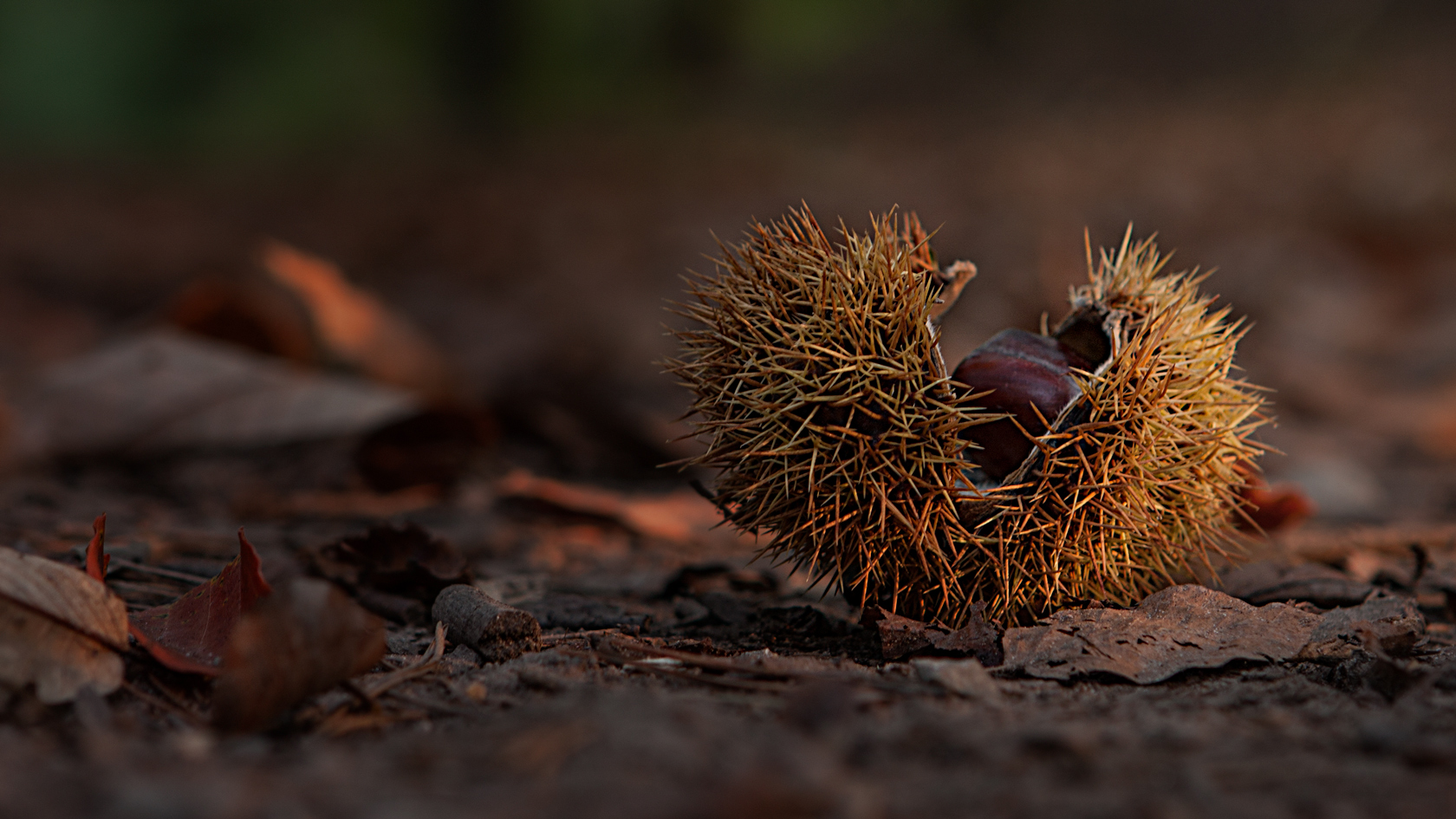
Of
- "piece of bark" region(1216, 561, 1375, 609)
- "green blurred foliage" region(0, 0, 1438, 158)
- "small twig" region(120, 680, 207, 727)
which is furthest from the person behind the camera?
"green blurred foliage" region(0, 0, 1438, 158)

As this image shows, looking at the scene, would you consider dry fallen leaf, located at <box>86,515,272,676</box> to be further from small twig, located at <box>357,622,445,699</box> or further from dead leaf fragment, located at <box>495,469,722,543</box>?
dead leaf fragment, located at <box>495,469,722,543</box>

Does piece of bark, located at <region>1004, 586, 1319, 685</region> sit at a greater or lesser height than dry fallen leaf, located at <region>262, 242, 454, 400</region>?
lesser

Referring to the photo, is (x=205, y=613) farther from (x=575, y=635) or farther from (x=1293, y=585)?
(x=1293, y=585)

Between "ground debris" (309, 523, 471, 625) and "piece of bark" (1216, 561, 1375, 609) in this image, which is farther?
"ground debris" (309, 523, 471, 625)

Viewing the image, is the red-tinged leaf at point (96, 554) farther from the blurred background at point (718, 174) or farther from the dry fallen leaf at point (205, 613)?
the blurred background at point (718, 174)

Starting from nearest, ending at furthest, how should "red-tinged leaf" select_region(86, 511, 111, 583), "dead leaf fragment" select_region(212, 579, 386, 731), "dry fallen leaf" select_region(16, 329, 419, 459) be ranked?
1. "dead leaf fragment" select_region(212, 579, 386, 731)
2. "red-tinged leaf" select_region(86, 511, 111, 583)
3. "dry fallen leaf" select_region(16, 329, 419, 459)

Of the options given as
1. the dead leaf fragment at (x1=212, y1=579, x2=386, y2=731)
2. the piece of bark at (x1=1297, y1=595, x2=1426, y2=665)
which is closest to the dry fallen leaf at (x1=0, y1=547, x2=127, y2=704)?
the dead leaf fragment at (x1=212, y1=579, x2=386, y2=731)

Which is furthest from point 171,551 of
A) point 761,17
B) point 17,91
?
point 17,91

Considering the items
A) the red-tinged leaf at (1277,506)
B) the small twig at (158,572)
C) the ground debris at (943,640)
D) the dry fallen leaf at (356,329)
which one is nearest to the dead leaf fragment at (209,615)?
the small twig at (158,572)
